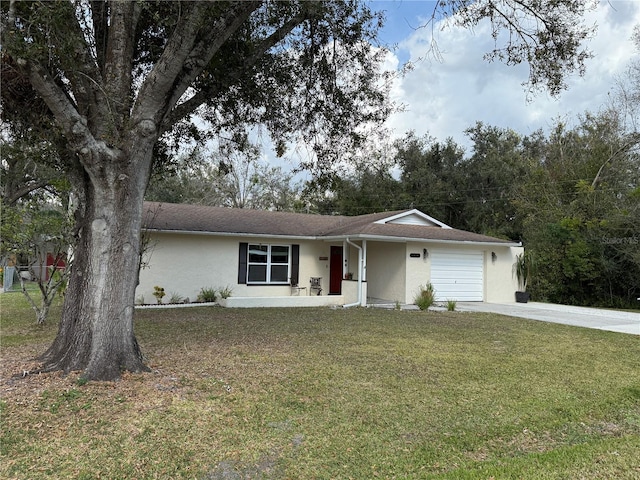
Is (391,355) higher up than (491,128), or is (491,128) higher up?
(491,128)

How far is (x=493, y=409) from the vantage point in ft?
15.6

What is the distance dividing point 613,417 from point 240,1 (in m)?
6.89

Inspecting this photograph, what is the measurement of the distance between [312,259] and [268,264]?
1802 millimetres

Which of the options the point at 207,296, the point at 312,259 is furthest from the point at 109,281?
the point at 312,259

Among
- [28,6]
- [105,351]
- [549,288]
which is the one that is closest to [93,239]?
[105,351]

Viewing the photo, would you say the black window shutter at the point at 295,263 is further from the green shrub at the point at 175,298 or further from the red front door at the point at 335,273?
the green shrub at the point at 175,298

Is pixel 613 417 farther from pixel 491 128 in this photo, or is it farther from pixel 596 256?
pixel 491 128

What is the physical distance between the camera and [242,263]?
15234mm

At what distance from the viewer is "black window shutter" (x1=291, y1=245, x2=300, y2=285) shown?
638 inches

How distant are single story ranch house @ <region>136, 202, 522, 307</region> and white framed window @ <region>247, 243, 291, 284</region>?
4 centimetres

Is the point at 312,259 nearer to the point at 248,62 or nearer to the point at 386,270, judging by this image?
the point at 386,270

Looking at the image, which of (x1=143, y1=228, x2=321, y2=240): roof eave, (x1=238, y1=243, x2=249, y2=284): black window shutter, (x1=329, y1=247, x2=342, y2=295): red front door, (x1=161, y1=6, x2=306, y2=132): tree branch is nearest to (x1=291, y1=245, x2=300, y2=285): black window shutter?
(x1=143, y1=228, x2=321, y2=240): roof eave

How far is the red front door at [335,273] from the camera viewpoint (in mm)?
17156

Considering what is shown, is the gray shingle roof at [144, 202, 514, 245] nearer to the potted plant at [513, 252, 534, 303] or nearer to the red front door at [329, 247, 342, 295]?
the red front door at [329, 247, 342, 295]
